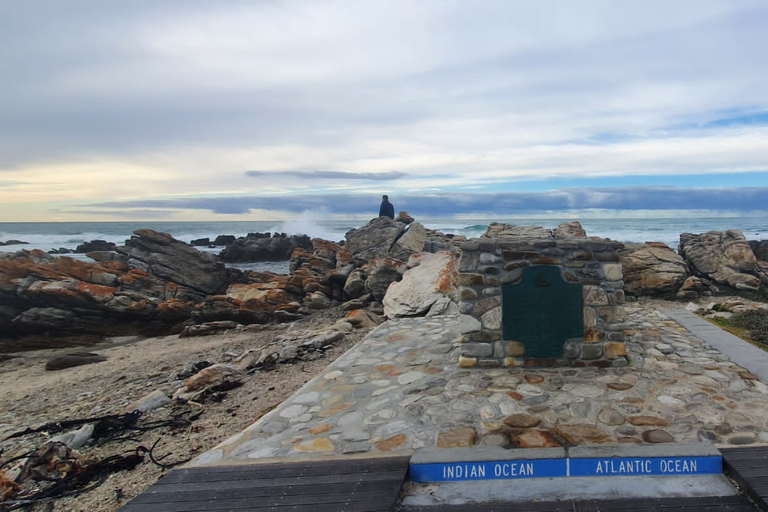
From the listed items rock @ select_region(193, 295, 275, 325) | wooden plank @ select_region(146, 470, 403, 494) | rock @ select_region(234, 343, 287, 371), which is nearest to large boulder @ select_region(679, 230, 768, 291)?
rock @ select_region(234, 343, 287, 371)

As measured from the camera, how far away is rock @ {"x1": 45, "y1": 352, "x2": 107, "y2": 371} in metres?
11.3

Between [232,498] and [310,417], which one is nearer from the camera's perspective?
[232,498]

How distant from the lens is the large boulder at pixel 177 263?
835 inches

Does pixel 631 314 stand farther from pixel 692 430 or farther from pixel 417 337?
pixel 692 430

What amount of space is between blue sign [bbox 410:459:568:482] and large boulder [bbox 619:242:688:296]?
29.0 feet

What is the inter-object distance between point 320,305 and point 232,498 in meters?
12.4

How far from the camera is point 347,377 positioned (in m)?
5.78

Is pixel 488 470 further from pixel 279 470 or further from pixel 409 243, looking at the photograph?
pixel 409 243

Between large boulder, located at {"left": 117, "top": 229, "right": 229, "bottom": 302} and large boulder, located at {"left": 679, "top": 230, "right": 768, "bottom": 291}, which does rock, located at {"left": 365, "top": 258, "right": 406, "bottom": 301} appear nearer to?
large boulder, located at {"left": 679, "top": 230, "right": 768, "bottom": 291}

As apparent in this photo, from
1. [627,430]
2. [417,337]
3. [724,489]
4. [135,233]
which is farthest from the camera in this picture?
[135,233]

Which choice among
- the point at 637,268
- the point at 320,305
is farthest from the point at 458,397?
the point at 320,305

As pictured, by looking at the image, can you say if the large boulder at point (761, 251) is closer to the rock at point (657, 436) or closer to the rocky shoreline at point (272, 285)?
the rocky shoreline at point (272, 285)

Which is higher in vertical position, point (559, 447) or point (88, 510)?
point (559, 447)

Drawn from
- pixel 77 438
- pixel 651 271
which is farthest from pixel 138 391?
pixel 651 271
